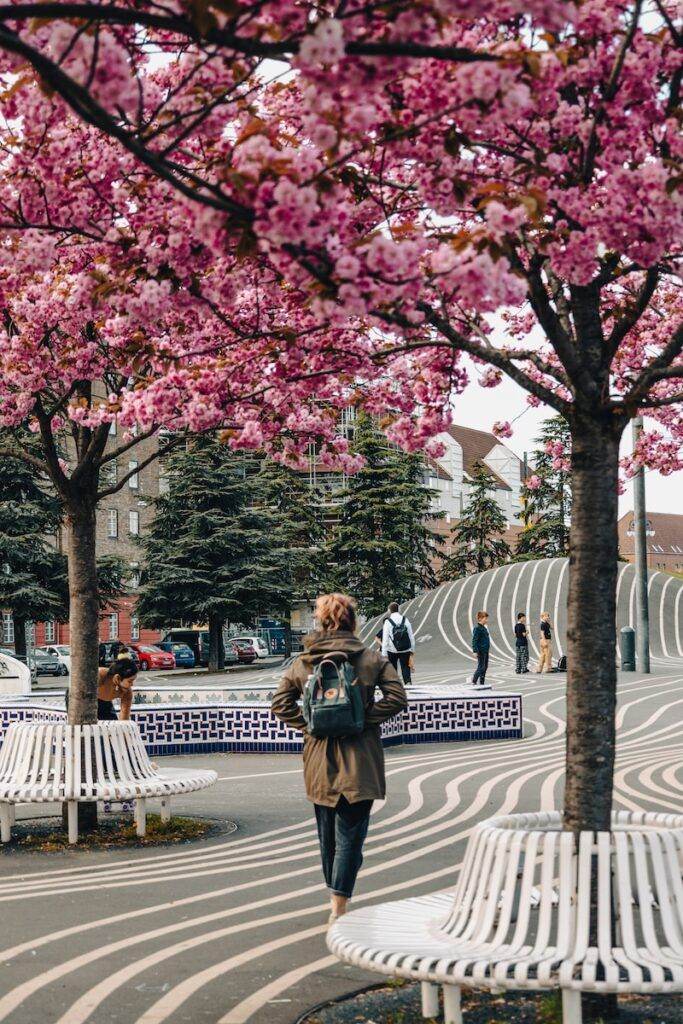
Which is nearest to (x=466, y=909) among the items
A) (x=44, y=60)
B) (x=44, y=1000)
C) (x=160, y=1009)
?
(x=160, y=1009)

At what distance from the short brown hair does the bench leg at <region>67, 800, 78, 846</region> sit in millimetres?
4360

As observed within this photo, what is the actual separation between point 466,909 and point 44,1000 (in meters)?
2.05

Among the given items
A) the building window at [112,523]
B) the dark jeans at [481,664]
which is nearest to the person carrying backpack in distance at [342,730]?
the dark jeans at [481,664]

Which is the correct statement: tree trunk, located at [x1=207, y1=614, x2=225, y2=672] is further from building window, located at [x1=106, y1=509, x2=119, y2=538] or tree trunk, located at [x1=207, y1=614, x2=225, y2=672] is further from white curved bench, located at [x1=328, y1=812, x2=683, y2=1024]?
white curved bench, located at [x1=328, y1=812, x2=683, y2=1024]

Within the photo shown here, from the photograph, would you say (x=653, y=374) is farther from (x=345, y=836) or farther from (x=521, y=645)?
(x=521, y=645)

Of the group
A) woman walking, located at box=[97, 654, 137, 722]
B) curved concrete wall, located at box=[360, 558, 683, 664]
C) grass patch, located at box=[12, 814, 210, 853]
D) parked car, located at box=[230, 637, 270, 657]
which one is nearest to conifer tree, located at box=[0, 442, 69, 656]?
curved concrete wall, located at box=[360, 558, 683, 664]

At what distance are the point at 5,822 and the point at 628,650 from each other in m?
28.0

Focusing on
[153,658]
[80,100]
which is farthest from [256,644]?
[80,100]

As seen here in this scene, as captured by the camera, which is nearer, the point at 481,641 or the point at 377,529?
the point at 481,641

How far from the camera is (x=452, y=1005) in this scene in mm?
5691

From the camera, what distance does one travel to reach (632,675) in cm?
3484

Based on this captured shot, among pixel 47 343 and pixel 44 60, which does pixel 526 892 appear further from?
pixel 47 343

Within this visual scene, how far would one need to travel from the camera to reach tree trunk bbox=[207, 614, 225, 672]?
52.4 metres

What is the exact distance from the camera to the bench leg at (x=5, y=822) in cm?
1147
